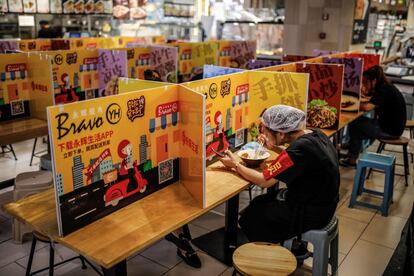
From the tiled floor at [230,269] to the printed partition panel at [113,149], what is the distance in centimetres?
97

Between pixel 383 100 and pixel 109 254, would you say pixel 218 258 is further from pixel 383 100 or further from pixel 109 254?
pixel 383 100

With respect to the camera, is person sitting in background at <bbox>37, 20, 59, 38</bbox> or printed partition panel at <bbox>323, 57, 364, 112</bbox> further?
person sitting in background at <bbox>37, 20, 59, 38</bbox>

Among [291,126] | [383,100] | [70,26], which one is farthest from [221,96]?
[70,26]

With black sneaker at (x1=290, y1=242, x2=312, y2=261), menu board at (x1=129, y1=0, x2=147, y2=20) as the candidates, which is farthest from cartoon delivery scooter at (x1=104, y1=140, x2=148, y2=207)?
menu board at (x1=129, y1=0, x2=147, y2=20)

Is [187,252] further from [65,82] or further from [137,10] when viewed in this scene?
[137,10]

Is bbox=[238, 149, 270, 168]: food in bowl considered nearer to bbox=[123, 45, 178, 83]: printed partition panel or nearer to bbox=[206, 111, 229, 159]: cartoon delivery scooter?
bbox=[206, 111, 229, 159]: cartoon delivery scooter

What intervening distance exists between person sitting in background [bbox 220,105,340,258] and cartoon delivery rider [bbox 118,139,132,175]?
84 centimetres

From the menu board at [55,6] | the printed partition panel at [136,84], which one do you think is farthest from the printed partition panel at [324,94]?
the menu board at [55,6]

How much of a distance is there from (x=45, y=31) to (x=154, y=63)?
3.30 metres

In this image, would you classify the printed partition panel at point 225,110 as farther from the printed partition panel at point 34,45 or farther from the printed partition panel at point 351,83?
the printed partition panel at point 34,45

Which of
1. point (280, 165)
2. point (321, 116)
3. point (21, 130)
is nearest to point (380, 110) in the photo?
point (321, 116)

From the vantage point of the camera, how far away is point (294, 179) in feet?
8.58

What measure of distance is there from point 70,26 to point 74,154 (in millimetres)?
7118

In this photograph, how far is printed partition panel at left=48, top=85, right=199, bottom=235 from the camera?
6.61ft
